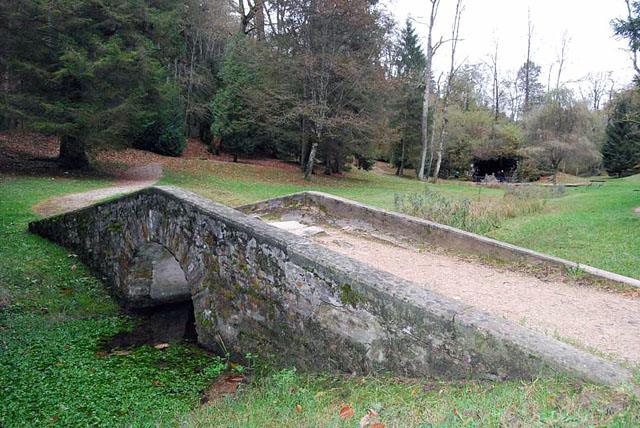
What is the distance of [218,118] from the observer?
2700 cm

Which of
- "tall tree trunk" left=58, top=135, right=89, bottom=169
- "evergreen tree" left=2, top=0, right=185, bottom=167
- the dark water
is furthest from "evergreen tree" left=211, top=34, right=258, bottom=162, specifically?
the dark water

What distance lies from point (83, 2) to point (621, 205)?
20.0m

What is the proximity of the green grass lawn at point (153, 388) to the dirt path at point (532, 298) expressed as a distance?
1709 mm

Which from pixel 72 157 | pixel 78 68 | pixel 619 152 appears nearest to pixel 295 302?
pixel 78 68

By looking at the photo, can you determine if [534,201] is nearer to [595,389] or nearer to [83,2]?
[595,389]

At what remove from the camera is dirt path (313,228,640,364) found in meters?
4.59

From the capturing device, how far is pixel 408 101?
35094mm

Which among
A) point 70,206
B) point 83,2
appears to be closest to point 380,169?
point 83,2

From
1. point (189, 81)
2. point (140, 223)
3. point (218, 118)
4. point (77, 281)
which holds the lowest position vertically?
point (77, 281)

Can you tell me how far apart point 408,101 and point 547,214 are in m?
21.5

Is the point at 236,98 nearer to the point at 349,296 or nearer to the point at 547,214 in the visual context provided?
the point at 547,214

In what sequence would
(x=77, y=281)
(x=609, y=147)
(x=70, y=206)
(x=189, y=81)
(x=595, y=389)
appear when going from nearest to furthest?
(x=595, y=389) → (x=77, y=281) → (x=70, y=206) → (x=189, y=81) → (x=609, y=147)

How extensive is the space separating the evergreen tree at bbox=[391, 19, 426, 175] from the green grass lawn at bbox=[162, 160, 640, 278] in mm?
10659

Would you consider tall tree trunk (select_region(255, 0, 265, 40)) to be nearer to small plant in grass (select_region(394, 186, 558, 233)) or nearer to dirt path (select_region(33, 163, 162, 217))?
dirt path (select_region(33, 163, 162, 217))
